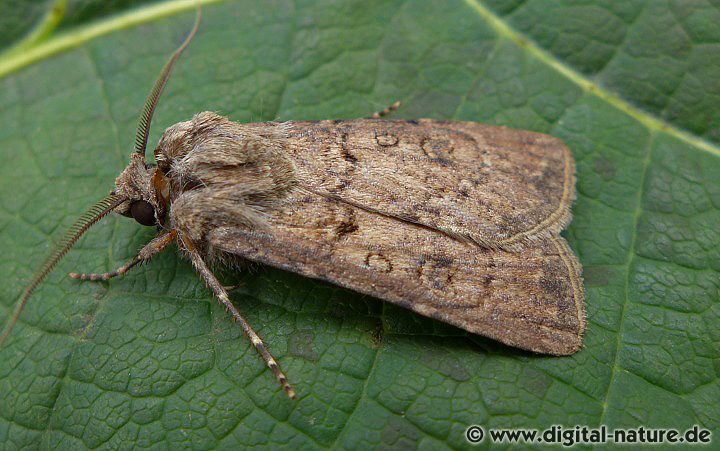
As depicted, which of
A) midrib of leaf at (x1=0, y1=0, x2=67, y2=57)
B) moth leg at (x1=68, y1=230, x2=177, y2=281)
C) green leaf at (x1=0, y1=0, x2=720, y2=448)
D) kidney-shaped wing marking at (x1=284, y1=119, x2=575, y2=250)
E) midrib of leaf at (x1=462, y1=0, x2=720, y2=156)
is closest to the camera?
green leaf at (x1=0, y1=0, x2=720, y2=448)

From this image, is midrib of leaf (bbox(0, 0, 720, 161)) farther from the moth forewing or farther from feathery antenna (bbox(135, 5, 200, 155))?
the moth forewing

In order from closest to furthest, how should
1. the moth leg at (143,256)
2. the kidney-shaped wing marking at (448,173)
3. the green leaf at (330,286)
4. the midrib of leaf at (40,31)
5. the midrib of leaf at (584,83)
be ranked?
the green leaf at (330,286)
the kidney-shaped wing marking at (448,173)
the moth leg at (143,256)
the midrib of leaf at (584,83)
the midrib of leaf at (40,31)

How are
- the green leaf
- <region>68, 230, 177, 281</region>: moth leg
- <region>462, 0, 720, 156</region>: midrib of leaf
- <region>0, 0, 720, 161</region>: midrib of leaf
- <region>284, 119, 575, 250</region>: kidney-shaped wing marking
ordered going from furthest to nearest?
<region>0, 0, 720, 161</region>: midrib of leaf, <region>462, 0, 720, 156</region>: midrib of leaf, <region>68, 230, 177, 281</region>: moth leg, <region>284, 119, 575, 250</region>: kidney-shaped wing marking, the green leaf

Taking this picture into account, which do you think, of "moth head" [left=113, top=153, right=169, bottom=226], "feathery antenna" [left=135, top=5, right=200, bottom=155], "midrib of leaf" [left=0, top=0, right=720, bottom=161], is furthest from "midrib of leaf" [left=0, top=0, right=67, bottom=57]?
"moth head" [left=113, top=153, right=169, bottom=226]

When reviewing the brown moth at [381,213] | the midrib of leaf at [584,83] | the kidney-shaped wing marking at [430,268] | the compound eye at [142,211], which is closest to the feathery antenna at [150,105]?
the brown moth at [381,213]

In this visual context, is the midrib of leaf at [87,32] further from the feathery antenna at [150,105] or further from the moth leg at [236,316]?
the moth leg at [236,316]

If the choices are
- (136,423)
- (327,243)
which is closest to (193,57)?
(327,243)
